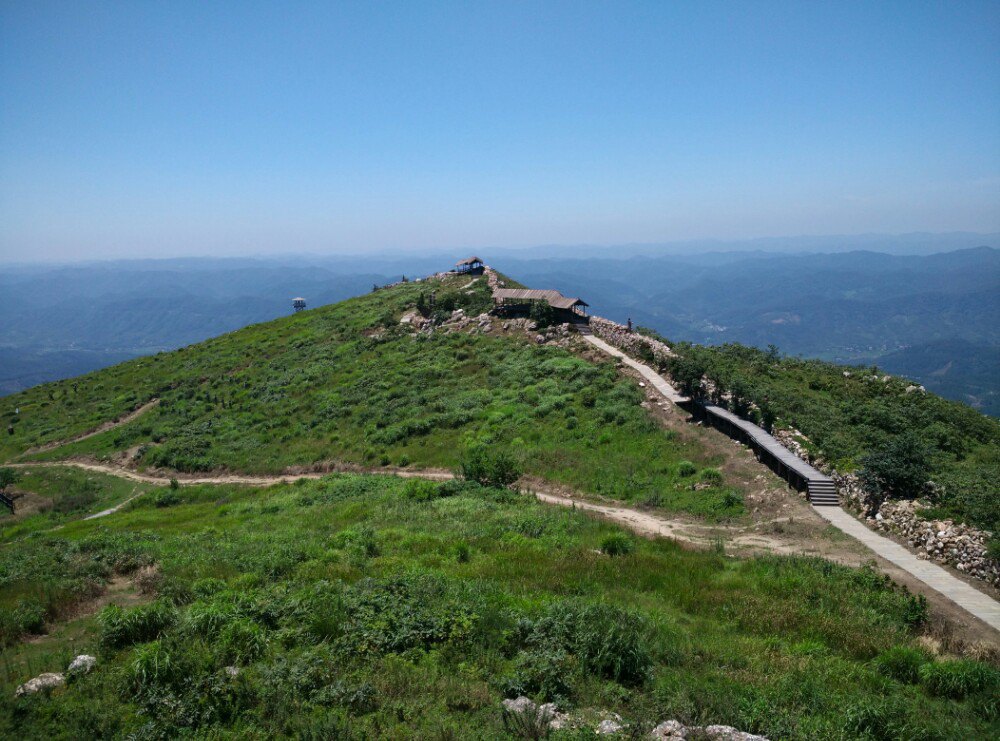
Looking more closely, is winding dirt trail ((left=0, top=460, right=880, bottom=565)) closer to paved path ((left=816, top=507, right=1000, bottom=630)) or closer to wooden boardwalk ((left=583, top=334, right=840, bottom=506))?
paved path ((left=816, top=507, right=1000, bottom=630))

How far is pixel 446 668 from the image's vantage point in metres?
9.46

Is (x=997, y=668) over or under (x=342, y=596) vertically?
under

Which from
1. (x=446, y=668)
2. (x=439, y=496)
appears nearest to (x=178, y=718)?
(x=446, y=668)

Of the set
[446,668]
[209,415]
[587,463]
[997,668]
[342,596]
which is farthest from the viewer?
[209,415]

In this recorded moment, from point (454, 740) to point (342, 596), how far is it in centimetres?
534

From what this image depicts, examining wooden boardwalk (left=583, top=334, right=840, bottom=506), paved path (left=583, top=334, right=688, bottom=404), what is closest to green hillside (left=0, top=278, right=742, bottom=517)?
paved path (left=583, top=334, right=688, bottom=404)

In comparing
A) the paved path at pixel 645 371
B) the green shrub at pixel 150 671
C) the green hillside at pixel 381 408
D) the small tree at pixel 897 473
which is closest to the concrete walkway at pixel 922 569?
the small tree at pixel 897 473

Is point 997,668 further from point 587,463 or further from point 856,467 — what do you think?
point 587,463

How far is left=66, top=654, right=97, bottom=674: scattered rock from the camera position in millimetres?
9336

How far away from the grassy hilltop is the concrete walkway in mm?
1737

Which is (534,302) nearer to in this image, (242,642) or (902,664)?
(902,664)

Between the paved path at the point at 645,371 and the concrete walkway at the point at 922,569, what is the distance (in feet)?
41.1

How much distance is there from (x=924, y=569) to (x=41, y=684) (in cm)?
2181

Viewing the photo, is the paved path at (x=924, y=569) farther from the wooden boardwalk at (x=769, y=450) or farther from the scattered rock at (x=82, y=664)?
the scattered rock at (x=82, y=664)
